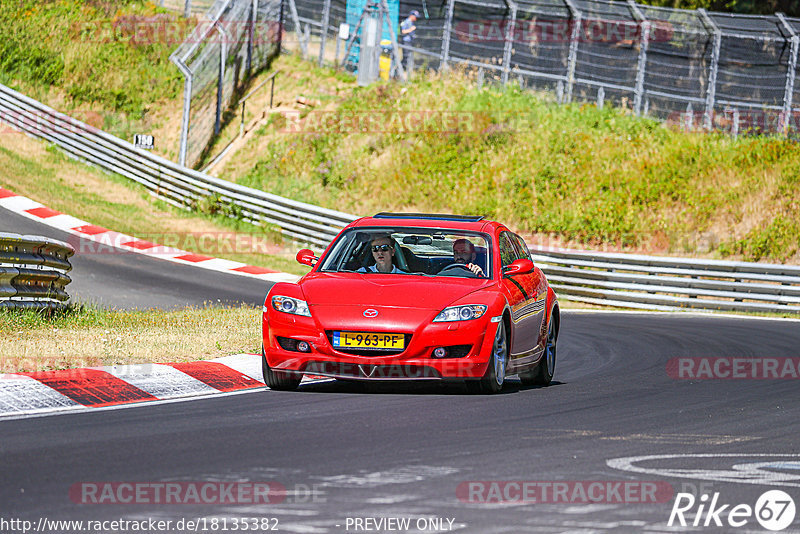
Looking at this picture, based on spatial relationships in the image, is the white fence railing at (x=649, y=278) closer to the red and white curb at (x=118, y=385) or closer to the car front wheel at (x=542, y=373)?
the car front wheel at (x=542, y=373)

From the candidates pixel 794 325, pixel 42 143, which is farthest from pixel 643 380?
pixel 42 143

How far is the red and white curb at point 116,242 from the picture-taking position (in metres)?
24.1

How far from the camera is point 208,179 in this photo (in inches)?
1180

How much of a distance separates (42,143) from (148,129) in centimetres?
393

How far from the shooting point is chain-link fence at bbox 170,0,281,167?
3272 centimetres

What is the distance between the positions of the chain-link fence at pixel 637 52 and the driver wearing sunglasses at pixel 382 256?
20.0 meters

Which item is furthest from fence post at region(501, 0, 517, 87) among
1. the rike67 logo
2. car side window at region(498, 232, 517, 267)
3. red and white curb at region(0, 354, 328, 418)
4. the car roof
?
the rike67 logo

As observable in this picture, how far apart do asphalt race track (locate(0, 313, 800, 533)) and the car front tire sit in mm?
126

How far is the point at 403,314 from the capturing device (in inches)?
357

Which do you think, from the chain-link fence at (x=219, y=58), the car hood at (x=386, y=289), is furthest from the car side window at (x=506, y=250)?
the chain-link fence at (x=219, y=58)

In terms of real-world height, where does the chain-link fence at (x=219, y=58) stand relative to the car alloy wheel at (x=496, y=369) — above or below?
above

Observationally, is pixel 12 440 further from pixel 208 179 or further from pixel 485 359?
pixel 208 179

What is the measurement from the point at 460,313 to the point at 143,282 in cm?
1229

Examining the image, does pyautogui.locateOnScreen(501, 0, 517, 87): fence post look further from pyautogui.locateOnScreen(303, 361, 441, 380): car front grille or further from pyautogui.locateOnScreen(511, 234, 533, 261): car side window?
pyautogui.locateOnScreen(303, 361, 441, 380): car front grille
